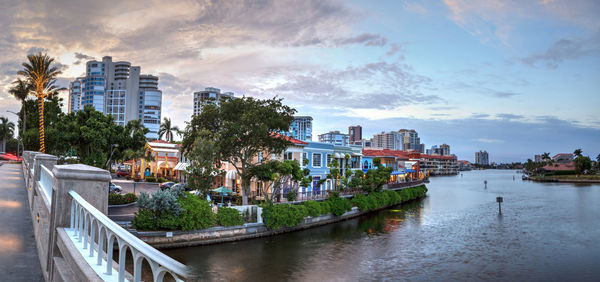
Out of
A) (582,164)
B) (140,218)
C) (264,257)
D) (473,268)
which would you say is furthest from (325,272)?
(582,164)

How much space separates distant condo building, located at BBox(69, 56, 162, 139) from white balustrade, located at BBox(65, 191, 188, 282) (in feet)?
476

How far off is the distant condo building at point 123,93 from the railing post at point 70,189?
144099mm

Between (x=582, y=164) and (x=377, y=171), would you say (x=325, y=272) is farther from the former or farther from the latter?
(x=582, y=164)

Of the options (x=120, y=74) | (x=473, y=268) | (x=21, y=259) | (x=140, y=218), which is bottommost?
(x=473, y=268)

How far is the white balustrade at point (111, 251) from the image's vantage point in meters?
2.43

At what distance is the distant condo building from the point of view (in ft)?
471

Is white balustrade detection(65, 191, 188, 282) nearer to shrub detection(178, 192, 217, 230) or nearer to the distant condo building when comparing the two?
shrub detection(178, 192, 217, 230)

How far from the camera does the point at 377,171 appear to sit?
46781 mm

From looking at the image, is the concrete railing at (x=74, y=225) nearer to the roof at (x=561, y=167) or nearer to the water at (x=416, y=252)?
the water at (x=416, y=252)

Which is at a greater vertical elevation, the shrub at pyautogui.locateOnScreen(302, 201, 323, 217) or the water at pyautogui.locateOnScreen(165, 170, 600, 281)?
the shrub at pyautogui.locateOnScreen(302, 201, 323, 217)

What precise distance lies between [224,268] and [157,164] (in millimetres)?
41478

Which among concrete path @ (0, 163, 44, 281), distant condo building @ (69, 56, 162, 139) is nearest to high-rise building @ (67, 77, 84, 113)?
distant condo building @ (69, 56, 162, 139)

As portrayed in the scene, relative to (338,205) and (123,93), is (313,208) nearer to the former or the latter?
(338,205)

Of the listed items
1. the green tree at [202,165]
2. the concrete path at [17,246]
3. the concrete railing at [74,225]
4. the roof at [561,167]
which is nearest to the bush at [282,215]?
the green tree at [202,165]
